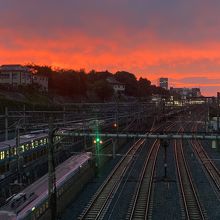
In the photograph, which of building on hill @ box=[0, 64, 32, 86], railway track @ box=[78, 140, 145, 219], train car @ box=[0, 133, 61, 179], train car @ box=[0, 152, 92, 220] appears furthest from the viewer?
building on hill @ box=[0, 64, 32, 86]

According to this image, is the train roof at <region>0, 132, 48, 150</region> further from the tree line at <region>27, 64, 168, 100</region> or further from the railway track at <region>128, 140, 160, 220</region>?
the tree line at <region>27, 64, 168, 100</region>

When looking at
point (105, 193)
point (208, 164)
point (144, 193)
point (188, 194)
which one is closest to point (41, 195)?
point (105, 193)

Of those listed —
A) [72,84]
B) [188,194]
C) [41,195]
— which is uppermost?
[72,84]

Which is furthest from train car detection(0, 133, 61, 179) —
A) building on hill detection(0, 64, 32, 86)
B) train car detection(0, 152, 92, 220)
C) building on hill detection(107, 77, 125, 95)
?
building on hill detection(107, 77, 125, 95)

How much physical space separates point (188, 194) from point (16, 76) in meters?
61.5

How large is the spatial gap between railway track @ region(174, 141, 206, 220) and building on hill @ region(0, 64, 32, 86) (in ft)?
167

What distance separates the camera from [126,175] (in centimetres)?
2717

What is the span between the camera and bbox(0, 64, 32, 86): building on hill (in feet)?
247

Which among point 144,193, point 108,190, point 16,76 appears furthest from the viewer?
point 16,76

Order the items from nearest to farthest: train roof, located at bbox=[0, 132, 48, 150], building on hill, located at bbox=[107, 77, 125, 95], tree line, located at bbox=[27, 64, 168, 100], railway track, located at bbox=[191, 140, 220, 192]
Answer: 1. train roof, located at bbox=[0, 132, 48, 150]
2. railway track, located at bbox=[191, 140, 220, 192]
3. tree line, located at bbox=[27, 64, 168, 100]
4. building on hill, located at bbox=[107, 77, 125, 95]

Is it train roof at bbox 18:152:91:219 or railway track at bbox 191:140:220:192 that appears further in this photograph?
railway track at bbox 191:140:220:192

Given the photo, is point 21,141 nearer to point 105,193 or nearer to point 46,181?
point 46,181

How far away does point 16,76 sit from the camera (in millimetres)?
75938

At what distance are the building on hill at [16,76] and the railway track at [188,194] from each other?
2001 inches
